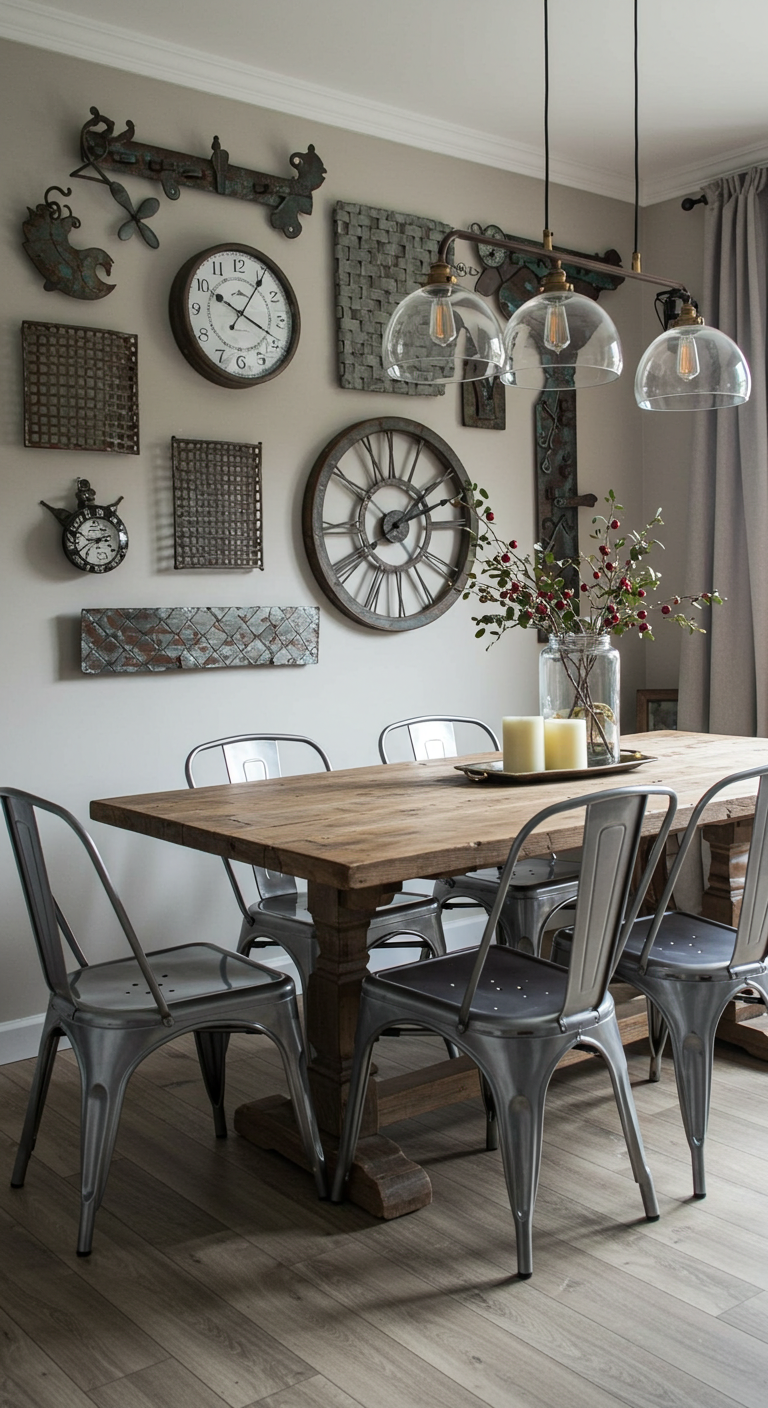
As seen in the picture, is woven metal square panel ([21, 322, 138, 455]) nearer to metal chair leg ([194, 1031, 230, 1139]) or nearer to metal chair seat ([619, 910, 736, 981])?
metal chair leg ([194, 1031, 230, 1139])

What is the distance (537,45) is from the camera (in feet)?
11.3

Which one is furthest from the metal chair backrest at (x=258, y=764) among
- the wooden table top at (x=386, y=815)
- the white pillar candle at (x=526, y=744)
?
the white pillar candle at (x=526, y=744)

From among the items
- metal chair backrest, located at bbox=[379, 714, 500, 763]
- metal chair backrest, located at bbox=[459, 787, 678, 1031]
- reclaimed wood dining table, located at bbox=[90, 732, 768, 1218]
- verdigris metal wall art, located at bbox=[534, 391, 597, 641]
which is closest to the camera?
metal chair backrest, located at bbox=[459, 787, 678, 1031]

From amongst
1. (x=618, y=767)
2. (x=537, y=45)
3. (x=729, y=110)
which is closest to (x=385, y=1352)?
(x=618, y=767)

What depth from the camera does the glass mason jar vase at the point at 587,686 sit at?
282 cm

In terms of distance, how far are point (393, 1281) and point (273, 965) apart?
5.78 feet

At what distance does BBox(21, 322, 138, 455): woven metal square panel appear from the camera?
3.16 m

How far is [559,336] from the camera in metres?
2.48

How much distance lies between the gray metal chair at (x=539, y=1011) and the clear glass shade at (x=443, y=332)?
3.29 feet

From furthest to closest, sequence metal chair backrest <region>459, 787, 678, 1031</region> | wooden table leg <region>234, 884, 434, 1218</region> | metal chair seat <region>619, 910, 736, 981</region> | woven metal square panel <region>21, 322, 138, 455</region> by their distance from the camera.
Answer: woven metal square panel <region>21, 322, 138, 455</region> → metal chair seat <region>619, 910, 736, 981</region> → wooden table leg <region>234, 884, 434, 1218</region> → metal chair backrest <region>459, 787, 678, 1031</region>

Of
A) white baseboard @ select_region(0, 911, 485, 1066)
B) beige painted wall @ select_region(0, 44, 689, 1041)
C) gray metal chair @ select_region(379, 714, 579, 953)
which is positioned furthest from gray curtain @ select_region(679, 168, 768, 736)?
gray metal chair @ select_region(379, 714, 579, 953)

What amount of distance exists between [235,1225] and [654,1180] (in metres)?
0.84

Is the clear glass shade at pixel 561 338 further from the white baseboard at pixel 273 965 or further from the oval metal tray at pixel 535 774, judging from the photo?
the white baseboard at pixel 273 965

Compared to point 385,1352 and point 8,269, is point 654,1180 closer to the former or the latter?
point 385,1352
